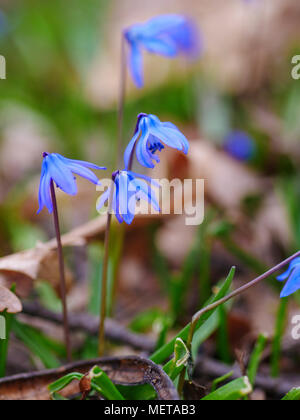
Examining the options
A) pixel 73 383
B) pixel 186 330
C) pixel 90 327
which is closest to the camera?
pixel 186 330

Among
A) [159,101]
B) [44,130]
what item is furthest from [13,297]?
[159,101]

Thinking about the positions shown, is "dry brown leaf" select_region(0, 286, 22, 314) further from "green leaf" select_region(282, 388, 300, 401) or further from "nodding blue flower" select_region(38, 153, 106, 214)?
"green leaf" select_region(282, 388, 300, 401)

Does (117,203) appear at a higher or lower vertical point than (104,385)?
higher

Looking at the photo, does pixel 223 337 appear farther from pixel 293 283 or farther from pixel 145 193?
pixel 145 193

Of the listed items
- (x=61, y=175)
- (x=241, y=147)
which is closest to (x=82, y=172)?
(x=61, y=175)

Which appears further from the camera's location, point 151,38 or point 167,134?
point 151,38

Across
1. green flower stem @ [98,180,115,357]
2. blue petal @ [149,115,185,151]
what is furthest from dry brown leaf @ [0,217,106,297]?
blue petal @ [149,115,185,151]
